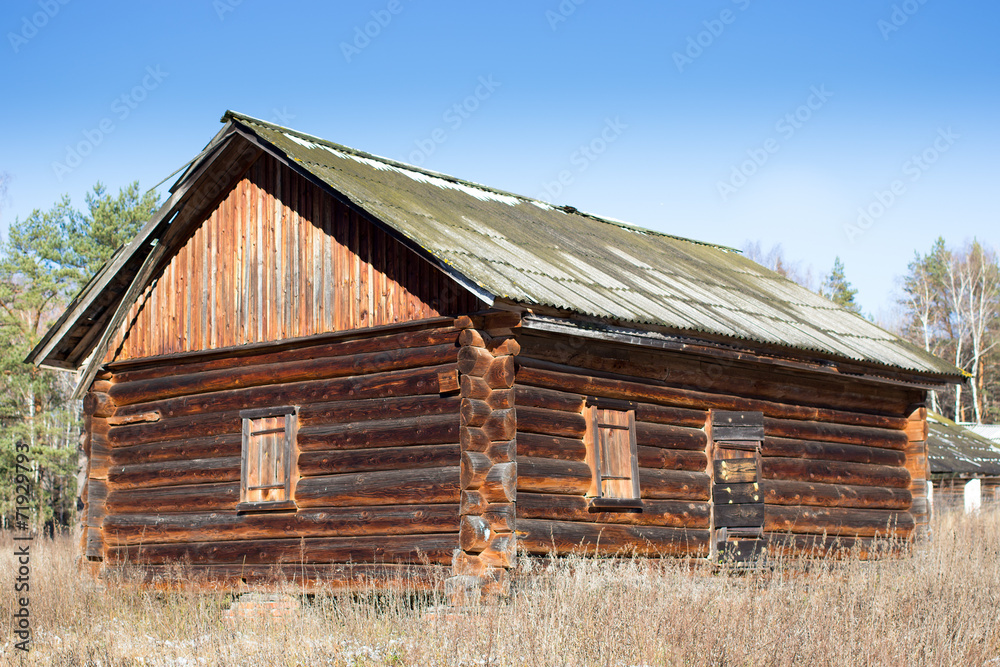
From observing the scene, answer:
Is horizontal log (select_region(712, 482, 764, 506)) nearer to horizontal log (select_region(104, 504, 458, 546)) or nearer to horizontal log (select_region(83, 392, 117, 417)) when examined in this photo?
horizontal log (select_region(104, 504, 458, 546))

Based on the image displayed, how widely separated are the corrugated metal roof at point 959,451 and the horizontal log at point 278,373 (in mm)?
20900

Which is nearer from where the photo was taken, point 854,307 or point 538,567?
point 538,567

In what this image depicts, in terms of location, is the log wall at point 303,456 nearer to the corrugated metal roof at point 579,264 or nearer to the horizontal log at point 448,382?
the horizontal log at point 448,382

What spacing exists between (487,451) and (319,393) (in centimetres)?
254

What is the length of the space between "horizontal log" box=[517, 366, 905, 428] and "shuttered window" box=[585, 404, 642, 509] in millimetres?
250

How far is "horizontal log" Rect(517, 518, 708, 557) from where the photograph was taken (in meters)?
11.4

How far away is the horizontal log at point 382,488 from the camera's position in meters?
11.5

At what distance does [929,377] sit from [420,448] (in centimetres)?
935

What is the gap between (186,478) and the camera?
13703mm

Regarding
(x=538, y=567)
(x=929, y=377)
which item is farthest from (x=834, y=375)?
(x=538, y=567)

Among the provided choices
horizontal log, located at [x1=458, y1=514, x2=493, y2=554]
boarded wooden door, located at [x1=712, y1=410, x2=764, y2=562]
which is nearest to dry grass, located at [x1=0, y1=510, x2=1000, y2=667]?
horizontal log, located at [x1=458, y1=514, x2=493, y2=554]

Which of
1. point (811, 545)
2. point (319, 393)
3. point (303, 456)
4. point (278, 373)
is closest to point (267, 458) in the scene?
point (303, 456)

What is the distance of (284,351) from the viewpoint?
→ 1309 centimetres

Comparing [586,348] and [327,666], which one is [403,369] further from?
[327,666]
